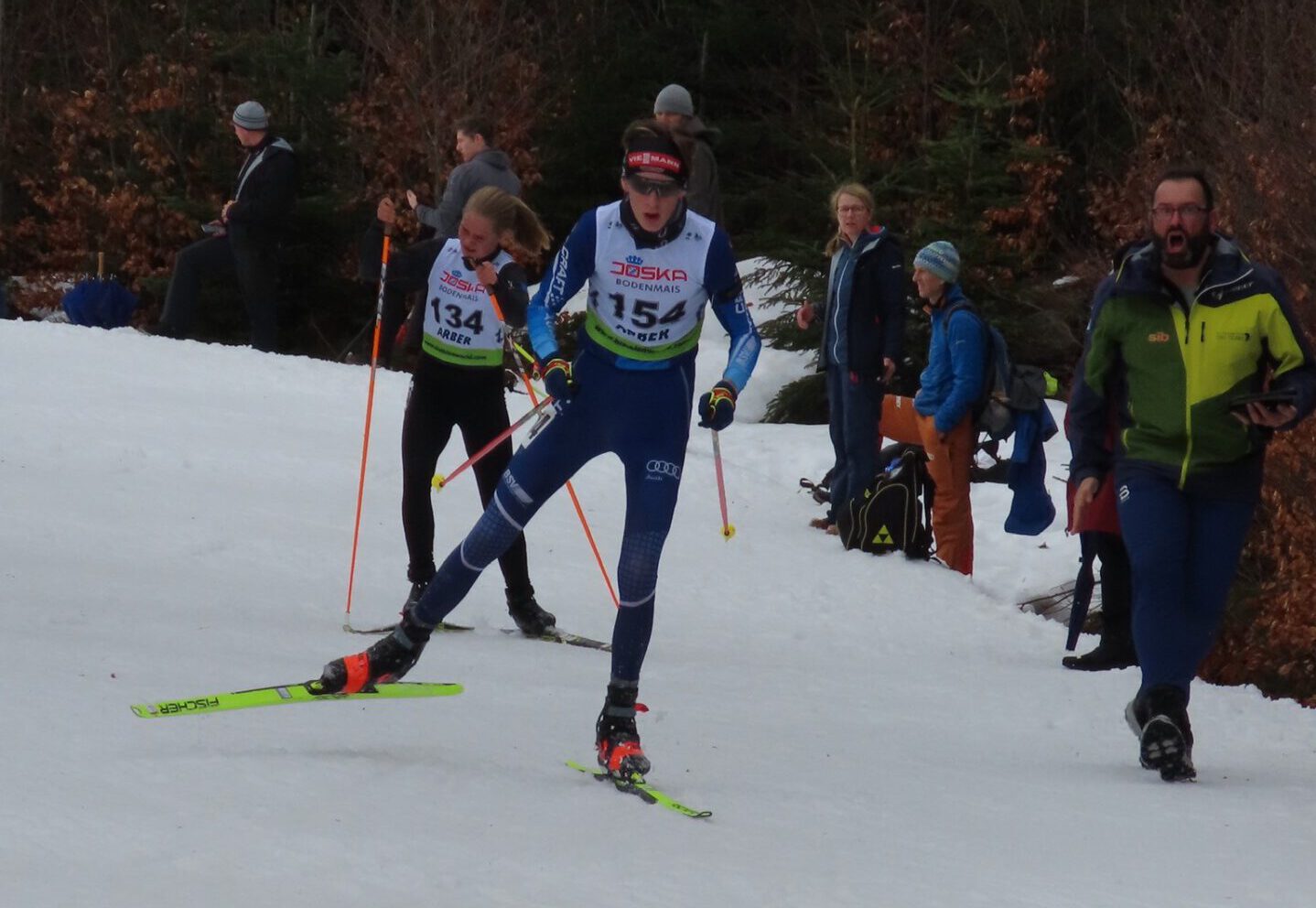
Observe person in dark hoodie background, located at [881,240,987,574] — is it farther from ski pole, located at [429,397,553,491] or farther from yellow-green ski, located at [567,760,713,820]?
yellow-green ski, located at [567,760,713,820]

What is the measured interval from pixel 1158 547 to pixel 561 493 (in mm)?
6349

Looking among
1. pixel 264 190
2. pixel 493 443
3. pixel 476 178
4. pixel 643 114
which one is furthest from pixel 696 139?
pixel 643 114

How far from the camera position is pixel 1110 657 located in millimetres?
7879

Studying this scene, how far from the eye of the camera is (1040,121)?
20.3 metres

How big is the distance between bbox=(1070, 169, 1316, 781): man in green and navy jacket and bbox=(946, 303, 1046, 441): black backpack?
12.3 feet

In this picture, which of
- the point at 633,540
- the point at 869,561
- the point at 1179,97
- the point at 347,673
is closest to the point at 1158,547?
the point at 633,540

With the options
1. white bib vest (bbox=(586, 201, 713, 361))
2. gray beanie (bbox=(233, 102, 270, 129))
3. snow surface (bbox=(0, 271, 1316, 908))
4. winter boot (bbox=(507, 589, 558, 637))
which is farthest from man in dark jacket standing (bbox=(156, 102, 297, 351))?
white bib vest (bbox=(586, 201, 713, 361))

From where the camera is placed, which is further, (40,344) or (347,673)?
(40,344)

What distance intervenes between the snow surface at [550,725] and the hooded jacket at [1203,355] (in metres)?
1.01

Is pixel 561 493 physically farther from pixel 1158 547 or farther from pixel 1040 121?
pixel 1040 121

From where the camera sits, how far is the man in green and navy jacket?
5484 millimetres

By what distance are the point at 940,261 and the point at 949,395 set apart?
704 millimetres

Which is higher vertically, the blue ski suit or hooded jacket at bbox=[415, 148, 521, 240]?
hooded jacket at bbox=[415, 148, 521, 240]

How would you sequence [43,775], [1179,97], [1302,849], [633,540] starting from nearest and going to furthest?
[43,775] → [1302,849] → [633,540] → [1179,97]
